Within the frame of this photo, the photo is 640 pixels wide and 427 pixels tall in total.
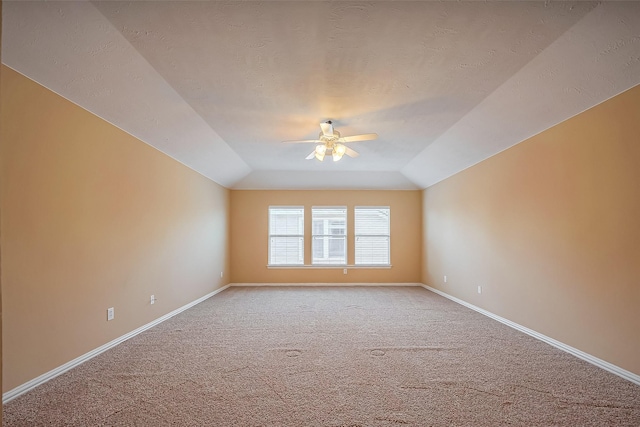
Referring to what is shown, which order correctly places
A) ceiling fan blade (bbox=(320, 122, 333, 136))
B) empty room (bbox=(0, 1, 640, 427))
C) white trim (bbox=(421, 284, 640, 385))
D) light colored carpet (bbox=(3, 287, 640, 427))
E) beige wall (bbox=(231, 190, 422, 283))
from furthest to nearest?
beige wall (bbox=(231, 190, 422, 283)) < ceiling fan blade (bbox=(320, 122, 333, 136)) < white trim (bbox=(421, 284, 640, 385)) < empty room (bbox=(0, 1, 640, 427)) < light colored carpet (bbox=(3, 287, 640, 427))

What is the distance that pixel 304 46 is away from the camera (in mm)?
2766

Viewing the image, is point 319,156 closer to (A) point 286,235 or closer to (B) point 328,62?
(B) point 328,62

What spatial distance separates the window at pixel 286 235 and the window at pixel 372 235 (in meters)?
1.34

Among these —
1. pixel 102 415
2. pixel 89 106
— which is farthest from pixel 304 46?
pixel 102 415

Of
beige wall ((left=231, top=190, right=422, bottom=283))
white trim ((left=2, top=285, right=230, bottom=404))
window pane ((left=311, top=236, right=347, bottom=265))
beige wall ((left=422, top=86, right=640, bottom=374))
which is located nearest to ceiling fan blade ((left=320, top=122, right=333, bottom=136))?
beige wall ((left=422, top=86, right=640, bottom=374))

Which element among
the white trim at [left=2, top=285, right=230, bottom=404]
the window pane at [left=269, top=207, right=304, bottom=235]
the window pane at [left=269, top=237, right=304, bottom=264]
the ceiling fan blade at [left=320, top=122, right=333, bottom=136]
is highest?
the ceiling fan blade at [left=320, top=122, right=333, bottom=136]

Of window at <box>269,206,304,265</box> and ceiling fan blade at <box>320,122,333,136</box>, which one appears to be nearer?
ceiling fan blade at <box>320,122,333,136</box>

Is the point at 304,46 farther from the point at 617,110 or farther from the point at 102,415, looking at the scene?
the point at 102,415

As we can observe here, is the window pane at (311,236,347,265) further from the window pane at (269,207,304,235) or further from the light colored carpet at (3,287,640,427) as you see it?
the light colored carpet at (3,287,640,427)

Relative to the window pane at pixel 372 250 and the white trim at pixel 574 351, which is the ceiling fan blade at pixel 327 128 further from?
the window pane at pixel 372 250

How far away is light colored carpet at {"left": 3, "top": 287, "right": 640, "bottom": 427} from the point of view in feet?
7.43

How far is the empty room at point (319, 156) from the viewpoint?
7.84 feet

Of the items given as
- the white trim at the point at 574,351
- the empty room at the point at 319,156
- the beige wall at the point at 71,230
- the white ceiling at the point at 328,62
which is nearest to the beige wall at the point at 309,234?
the empty room at the point at 319,156

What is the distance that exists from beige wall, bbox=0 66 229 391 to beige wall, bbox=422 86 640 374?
4670 mm
